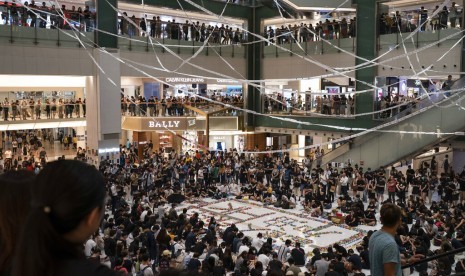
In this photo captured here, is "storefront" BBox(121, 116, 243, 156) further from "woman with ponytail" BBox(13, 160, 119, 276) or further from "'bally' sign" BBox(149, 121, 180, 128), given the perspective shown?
"woman with ponytail" BBox(13, 160, 119, 276)

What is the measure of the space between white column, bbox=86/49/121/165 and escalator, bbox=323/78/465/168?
388 inches

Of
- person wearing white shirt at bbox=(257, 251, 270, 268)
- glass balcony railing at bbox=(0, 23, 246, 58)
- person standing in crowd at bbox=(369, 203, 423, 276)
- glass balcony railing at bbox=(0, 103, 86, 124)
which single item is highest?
glass balcony railing at bbox=(0, 23, 246, 58)

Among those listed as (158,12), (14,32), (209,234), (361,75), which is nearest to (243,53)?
(158,12)

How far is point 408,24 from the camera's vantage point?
2155 cm

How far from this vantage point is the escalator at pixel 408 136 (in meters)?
18.2

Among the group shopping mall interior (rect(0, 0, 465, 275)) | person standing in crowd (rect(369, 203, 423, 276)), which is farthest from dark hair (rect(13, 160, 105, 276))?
shopping mall interior (rect(0, 0, 465, 275))

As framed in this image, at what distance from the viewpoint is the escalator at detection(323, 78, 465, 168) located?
59.6 feet

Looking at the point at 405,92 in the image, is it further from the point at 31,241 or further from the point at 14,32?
the point at 31,241

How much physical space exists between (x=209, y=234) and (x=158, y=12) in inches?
701

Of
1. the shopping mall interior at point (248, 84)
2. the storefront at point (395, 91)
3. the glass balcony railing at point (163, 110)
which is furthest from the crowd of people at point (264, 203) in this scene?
the storefront at point (395, 91)

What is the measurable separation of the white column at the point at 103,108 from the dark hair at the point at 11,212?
20822 mm

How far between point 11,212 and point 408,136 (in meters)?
20.0

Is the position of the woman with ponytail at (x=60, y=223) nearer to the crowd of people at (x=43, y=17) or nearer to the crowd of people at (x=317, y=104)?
the crowd of people at (x=43, y=17)

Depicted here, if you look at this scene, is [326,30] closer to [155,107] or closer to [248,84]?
[248,84]
